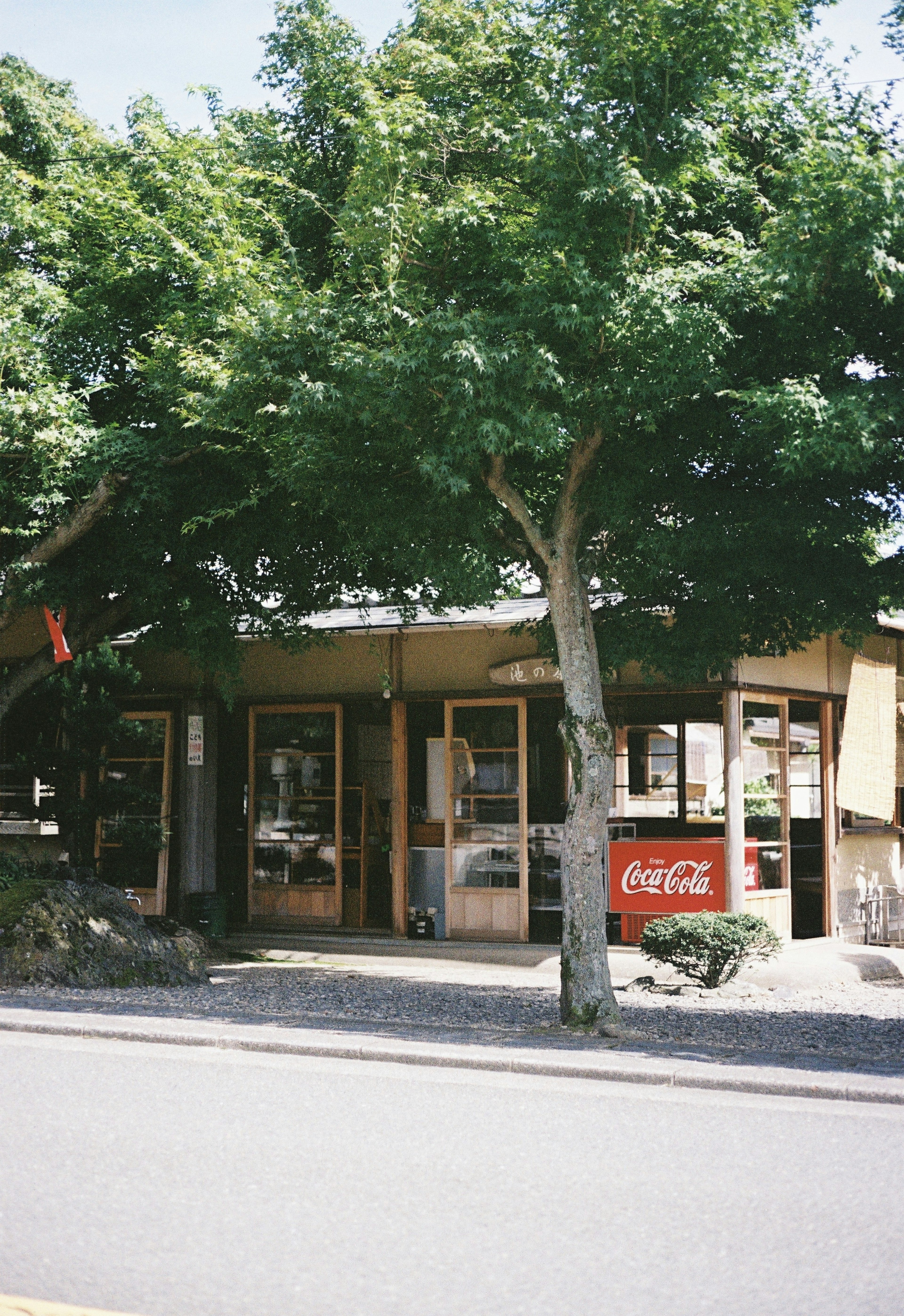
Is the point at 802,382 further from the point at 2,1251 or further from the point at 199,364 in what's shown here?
the point at 2,1251

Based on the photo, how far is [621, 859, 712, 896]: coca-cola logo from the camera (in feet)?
50.3

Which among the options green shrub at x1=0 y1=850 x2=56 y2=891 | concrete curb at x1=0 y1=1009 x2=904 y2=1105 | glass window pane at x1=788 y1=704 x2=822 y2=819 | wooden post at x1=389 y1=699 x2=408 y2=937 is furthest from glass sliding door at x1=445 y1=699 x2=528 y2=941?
concrete curb at x1=0 y1=1009 x2=904 y2=1105

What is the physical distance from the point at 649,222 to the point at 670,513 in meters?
2.47

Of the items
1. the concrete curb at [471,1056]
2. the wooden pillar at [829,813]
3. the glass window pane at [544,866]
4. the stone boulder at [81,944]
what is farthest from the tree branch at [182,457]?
the wooden pillar at [829,813]

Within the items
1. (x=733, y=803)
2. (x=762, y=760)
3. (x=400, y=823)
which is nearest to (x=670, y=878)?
(x=733, y=803)

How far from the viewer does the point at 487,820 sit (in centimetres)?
1695

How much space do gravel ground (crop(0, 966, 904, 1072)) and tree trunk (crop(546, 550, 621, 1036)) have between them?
0.34 m

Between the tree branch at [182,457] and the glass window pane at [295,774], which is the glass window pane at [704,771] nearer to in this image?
the glass window pane at [295,774]

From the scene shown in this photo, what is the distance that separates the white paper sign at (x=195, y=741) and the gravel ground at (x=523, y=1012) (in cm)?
409

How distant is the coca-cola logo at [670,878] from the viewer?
15336mm

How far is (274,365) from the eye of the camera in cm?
1008

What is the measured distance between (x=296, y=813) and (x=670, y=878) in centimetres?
574

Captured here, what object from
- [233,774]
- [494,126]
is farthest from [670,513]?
[233,774]

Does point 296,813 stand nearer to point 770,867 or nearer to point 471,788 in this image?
point 471,788
